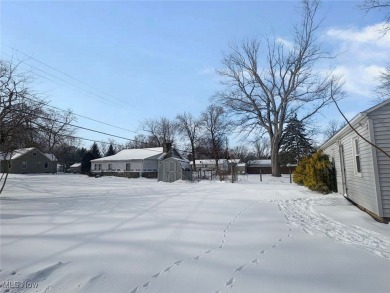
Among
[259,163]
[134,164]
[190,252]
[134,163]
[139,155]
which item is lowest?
[190,252]

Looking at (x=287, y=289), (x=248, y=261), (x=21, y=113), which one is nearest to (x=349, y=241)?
(x=248, y=261)

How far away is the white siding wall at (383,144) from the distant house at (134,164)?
30.7m

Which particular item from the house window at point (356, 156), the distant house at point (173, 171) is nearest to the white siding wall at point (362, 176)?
the house window at point (356, 156)

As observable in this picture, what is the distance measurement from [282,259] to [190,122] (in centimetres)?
5446

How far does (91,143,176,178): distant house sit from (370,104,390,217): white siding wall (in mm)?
30734

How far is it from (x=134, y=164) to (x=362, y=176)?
3508 cm

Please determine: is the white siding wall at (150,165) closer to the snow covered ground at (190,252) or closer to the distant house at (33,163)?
the distant house at (33,163)

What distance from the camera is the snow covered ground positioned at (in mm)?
3355

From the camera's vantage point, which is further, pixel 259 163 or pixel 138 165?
pixel 259 163

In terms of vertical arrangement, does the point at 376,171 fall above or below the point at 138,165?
below

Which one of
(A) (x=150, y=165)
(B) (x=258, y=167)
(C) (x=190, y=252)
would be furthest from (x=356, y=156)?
(B) (x=258, y=167)

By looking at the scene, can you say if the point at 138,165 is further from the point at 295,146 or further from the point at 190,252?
the point at 190,252

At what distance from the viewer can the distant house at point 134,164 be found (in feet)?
132

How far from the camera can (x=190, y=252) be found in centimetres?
437
